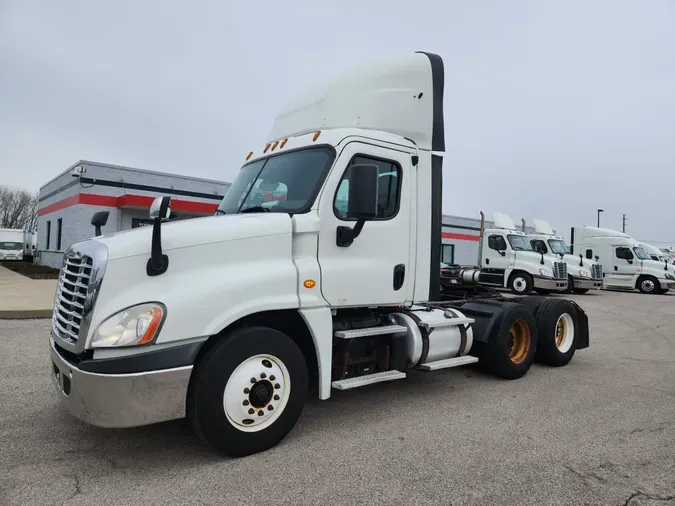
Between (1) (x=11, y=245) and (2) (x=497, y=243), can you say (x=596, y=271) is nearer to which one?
(2) (x=497, y=243)

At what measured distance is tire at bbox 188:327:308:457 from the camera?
349 cm

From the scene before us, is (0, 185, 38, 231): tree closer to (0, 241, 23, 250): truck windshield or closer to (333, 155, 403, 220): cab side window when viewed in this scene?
(0, 241, 23, 250): truck windshield

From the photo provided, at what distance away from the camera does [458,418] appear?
4.69 m

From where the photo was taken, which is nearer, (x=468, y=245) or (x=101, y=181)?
(x=101, y=181)

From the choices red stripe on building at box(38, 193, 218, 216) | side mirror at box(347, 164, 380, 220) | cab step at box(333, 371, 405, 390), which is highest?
red stripe on building at box(38, 193, 218, 216)

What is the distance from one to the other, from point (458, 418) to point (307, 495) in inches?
80.6

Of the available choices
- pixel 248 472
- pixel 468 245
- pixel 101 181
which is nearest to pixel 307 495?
pixel 248 472

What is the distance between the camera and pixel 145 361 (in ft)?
10.7

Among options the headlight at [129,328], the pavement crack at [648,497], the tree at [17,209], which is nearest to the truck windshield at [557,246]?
the pavement crack at [648,497]

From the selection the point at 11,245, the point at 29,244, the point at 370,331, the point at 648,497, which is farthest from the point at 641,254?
the point at 29,244

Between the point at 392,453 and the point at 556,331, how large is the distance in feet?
13.8

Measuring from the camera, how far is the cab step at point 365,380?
4.20 metres

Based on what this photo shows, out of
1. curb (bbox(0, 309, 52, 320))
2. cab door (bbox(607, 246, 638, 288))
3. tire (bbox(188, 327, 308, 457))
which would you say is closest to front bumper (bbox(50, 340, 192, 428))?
tire (bbox(188, 327, 308, 457))

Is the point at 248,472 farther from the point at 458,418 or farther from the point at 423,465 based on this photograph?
the point at 458,418
